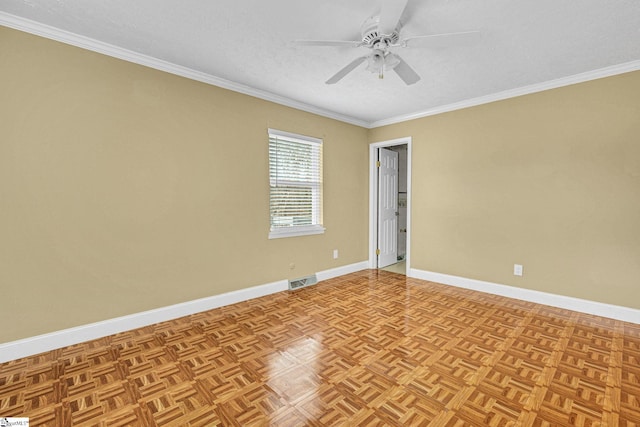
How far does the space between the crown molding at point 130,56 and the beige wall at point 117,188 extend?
54 mm

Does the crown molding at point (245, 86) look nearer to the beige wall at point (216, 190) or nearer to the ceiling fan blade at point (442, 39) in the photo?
the beige wall at point (216, 190)

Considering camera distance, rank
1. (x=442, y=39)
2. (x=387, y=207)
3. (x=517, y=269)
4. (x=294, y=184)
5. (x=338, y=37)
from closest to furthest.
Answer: (x=442, y=39), (x=338, y=37), (x=517, y=269), (x=294, y=184), (x=387, y=207)

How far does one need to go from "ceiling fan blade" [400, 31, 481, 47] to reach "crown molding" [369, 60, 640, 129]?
201 centimetres

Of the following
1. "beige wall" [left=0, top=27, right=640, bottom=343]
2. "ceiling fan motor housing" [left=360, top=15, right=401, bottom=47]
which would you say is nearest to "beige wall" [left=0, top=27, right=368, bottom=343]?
"beige wall" [left=0, top=27, right=640, bottom=343]

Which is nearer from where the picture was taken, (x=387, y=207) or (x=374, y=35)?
(x=374, y=35)

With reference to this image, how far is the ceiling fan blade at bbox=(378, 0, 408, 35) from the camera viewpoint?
1.64 metres

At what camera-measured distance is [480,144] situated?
3.79 meters

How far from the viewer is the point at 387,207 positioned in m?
5.21

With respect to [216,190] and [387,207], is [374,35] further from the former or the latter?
[387,207]

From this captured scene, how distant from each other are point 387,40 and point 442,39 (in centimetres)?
41

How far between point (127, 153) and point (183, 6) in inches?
54.6

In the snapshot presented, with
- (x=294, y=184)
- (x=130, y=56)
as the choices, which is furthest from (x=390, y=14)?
(x=294, y=184)

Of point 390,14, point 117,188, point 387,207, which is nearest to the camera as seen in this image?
point 390,14

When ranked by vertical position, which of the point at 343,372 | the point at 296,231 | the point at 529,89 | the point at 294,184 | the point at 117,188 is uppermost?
the point at 529,89
